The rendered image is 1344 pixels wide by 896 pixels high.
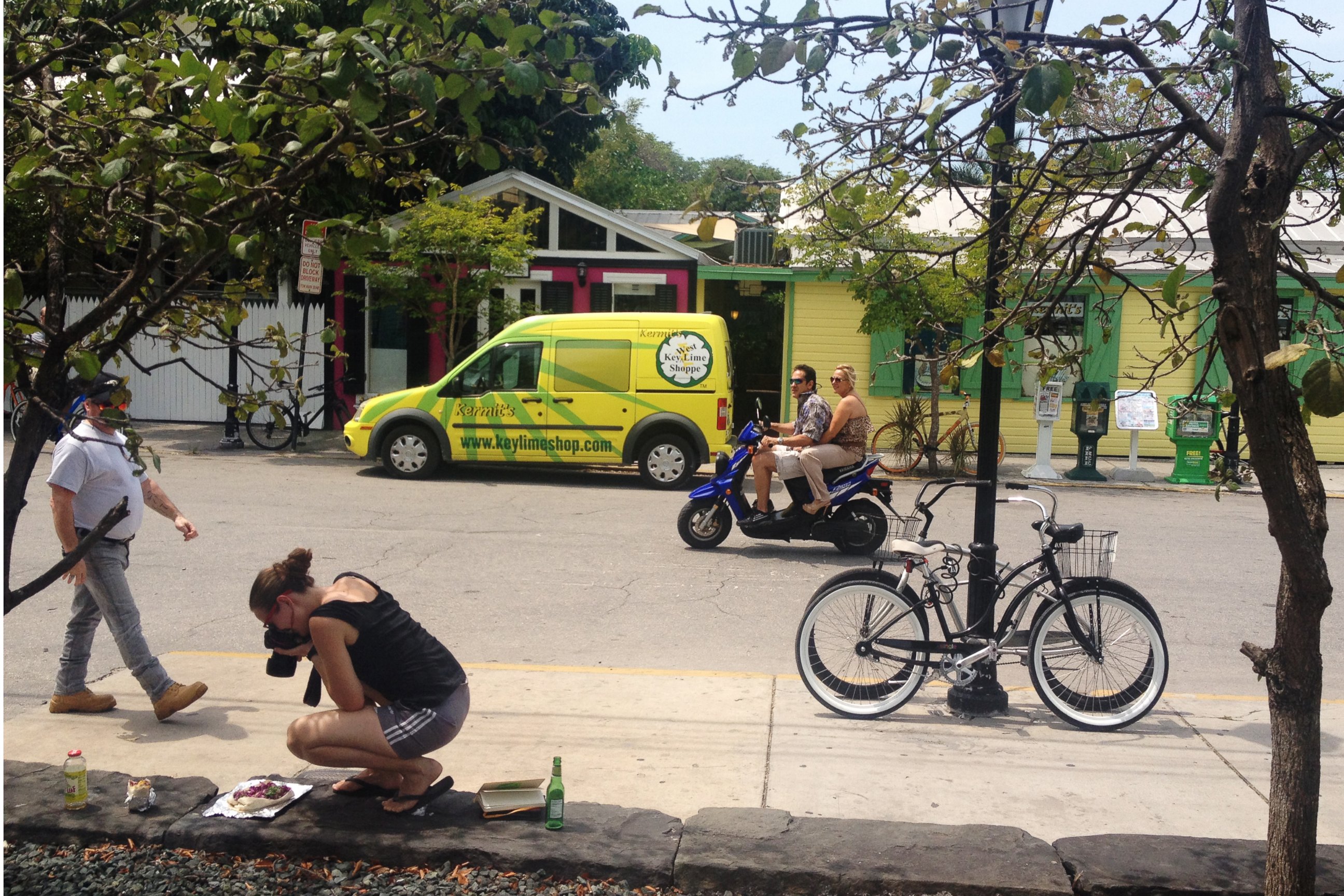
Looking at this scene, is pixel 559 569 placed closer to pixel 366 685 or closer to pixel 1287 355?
pixel 366 685

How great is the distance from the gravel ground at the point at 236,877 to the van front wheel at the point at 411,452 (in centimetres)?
1124

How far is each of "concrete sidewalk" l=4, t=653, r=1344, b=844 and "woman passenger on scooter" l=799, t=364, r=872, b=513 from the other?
3914mm

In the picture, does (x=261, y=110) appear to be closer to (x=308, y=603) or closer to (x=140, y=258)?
(x=140, y=258)

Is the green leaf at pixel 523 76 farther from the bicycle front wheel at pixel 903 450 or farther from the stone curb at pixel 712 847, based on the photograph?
the bicycle front wheel at pixel 903 450

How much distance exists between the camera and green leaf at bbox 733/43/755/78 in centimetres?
365

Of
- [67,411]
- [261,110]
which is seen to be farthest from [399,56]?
[67,411]

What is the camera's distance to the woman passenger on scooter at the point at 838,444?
1043 centimetres

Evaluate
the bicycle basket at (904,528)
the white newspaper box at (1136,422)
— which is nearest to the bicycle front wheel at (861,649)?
the bicycle basket at (904,528)

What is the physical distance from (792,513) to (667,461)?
171 inches

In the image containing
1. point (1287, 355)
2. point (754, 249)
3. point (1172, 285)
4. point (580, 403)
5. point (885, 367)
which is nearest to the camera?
point (1287, 355)

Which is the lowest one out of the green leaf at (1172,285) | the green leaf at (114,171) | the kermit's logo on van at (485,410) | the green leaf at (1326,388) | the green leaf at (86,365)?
the kermit's logo on van at (485,410)

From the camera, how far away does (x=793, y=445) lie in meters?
10.7

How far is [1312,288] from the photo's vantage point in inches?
139

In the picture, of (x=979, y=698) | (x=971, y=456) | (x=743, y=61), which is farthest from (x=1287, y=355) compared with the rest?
(x=971, y=456)
